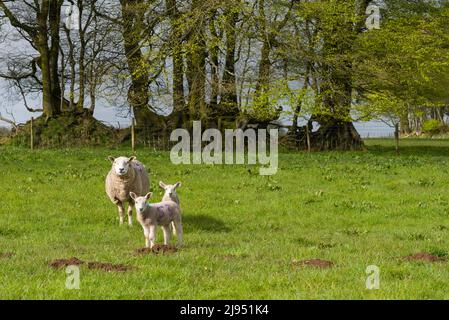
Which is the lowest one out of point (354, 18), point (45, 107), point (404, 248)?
point (404, 248)

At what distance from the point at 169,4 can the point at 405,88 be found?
15.7m

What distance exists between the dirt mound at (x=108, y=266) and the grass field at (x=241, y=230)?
222mm

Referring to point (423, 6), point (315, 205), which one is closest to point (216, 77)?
point (423, 6)

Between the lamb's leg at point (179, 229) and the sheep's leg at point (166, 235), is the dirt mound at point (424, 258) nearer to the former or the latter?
the lamb's leg at point (179, 229)

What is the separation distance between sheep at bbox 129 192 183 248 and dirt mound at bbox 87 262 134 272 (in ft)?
5.16

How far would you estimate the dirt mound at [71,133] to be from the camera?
41.6m

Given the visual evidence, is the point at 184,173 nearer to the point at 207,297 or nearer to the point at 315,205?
the point at 315,205

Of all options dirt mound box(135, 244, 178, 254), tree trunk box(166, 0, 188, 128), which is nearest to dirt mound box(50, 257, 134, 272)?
dirt mound box(135, 244, 178, 254)

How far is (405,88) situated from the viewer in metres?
40.4

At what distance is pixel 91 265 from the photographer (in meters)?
10.3

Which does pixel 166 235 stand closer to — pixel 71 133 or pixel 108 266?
pixel 108 266

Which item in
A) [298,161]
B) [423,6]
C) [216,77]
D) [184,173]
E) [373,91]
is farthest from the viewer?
[423,6]

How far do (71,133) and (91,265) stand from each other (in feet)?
109

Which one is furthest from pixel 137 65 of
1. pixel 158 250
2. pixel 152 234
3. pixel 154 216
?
pixel 158 250
